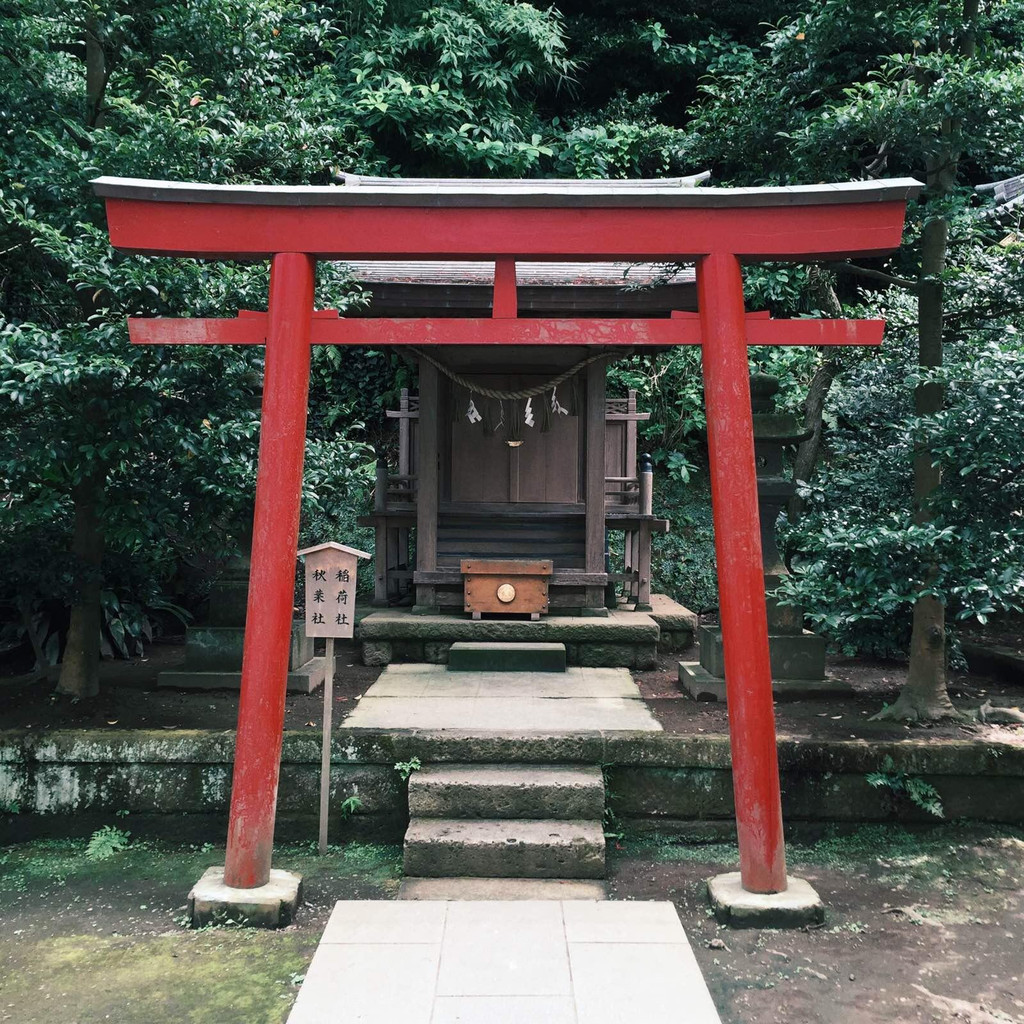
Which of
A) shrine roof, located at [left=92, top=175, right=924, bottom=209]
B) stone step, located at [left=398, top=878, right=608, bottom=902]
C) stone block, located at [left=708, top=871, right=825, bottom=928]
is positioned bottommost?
stone step, located at [left=398, top=878, right=608, bottom=902]

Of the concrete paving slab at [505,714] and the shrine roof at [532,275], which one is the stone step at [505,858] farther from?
the shrine roof at [532,275]

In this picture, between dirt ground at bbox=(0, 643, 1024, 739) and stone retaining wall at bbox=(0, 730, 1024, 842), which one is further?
dirt ground at bbox=(0, 643, 1024, 739)

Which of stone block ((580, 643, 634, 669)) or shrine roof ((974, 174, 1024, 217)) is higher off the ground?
shrine roof ((974, 174, 1024, 217))

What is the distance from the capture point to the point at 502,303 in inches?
178

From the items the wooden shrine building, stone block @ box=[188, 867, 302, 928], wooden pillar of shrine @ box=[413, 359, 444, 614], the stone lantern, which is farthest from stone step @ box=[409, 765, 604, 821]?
wooden pillar of shrine @ box=[413, 359, 444, 614]

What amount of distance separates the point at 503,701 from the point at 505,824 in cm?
158

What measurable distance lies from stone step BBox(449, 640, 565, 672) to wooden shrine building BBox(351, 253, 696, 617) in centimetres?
64

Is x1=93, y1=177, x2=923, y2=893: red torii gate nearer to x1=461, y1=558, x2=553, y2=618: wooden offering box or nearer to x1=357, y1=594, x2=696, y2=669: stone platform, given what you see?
x1=357, y1=594, x2=696, y2=669: stone platform

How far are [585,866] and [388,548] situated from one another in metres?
5.29

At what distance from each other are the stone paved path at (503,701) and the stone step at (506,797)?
47 cm

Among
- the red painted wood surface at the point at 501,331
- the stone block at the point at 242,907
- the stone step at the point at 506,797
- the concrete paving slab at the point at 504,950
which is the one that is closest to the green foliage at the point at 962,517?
the red painted wood surface at the point at 501,331

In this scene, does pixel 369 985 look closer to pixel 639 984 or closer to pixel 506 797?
pixel 639 984

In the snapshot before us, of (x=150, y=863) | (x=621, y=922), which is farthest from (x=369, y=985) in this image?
(x=150, y=863)

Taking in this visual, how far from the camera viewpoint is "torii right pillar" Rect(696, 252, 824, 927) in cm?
421
